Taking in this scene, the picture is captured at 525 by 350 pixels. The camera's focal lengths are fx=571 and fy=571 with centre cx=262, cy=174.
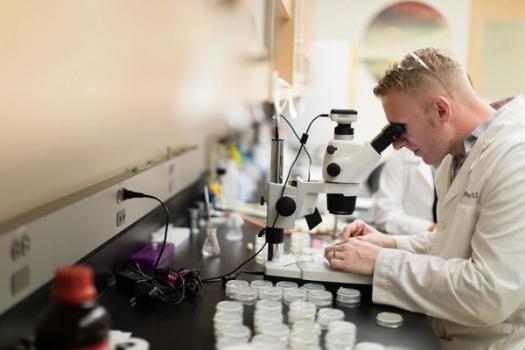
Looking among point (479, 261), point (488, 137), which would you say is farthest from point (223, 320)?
point (488, 137)

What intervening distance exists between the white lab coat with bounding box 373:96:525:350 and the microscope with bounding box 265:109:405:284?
13cm

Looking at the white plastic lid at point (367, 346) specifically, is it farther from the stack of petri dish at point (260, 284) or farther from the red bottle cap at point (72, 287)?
the red bottle cap at point (72, 287)

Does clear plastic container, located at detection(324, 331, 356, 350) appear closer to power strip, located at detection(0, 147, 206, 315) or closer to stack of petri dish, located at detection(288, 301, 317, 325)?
stack of petri dish, located at detection(288, 301, 317, 325)

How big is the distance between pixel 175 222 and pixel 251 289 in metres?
0.92

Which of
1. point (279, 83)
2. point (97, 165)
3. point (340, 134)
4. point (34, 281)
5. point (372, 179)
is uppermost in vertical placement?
point (279, 83)

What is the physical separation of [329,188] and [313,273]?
0.79 feet

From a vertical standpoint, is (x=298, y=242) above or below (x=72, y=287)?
below

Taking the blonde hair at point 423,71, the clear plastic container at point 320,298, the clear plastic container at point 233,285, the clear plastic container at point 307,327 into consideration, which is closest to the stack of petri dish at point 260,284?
the clear plastic container at point 233,285

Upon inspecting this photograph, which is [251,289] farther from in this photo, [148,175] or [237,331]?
[148,175]

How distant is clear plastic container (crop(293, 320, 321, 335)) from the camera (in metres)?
1.23

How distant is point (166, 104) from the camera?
7.89ft

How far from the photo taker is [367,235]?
6.24 feet

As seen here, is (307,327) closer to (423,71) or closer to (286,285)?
(286,285)

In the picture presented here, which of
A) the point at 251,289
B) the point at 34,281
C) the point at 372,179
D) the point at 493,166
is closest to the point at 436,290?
the point at 493,166
